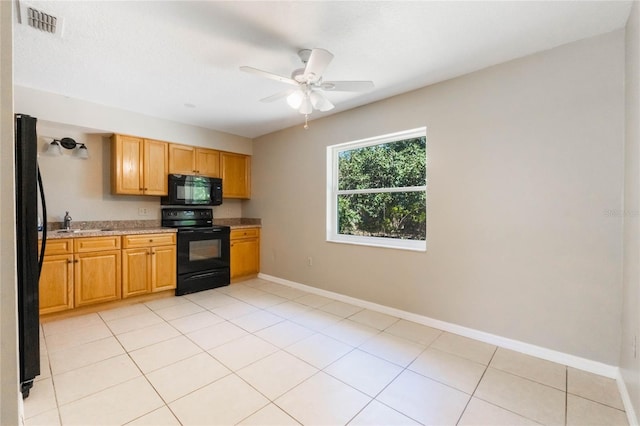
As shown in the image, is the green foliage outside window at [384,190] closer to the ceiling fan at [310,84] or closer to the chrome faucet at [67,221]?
the ceiling fan at [310,84]

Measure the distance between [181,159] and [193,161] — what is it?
0.19m

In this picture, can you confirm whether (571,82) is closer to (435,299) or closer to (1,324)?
(435,299)

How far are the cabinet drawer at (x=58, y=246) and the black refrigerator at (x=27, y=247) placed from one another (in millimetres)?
1403

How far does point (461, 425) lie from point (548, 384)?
0.88 metres

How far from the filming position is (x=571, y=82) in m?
2.15

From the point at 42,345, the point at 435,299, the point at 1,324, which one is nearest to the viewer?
the point at 1,324

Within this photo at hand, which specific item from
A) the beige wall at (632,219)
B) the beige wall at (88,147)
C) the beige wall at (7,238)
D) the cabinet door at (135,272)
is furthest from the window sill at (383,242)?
the beige wall at (7,238)

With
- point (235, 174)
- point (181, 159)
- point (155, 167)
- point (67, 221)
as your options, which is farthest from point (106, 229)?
point (235, 174)

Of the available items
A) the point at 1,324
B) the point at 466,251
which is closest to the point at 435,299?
the point at 466,251

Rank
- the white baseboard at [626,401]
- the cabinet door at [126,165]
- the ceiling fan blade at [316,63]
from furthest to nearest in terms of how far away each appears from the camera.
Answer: the cabinet door at [126,165] < the ceiling fan blade at [316,63] < the white baseboard at [626,401]

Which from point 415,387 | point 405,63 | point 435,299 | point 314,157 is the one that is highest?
point 405,63

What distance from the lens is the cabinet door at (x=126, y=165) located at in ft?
11.9

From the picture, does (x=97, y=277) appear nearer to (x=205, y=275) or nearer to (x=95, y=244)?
(x=95, y=244)

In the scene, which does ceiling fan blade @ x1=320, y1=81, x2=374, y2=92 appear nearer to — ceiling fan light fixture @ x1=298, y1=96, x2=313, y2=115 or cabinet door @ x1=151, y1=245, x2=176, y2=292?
ceiling fan light fixture @ x1=298, y1=96, x2=313, y2=115
